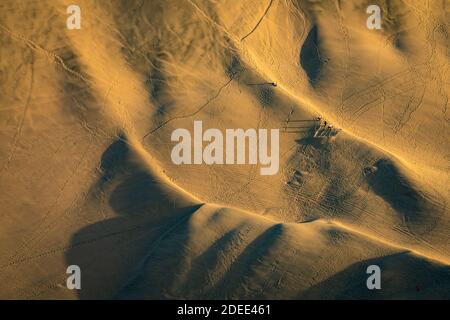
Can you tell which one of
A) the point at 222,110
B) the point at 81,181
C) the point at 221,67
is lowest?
the point at 81,181

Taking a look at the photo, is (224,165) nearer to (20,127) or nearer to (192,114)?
(192,114)

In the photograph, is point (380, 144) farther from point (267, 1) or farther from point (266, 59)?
point (267, 1)

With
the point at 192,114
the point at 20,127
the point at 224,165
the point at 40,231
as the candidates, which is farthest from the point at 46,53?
the point at 224,165

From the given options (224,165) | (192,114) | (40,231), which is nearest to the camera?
(40,231)

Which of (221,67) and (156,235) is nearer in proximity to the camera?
(156,235)

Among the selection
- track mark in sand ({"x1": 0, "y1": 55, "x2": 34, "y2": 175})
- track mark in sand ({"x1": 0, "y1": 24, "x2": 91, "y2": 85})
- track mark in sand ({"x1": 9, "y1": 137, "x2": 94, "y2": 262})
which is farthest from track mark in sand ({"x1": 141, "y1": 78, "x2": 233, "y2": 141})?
track mark in sand ({"x1": 0, "y1": 55, "x2": 34, "y2": 175})

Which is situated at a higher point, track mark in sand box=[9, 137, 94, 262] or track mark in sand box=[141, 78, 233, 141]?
track mark in sand box=[141, 78, 233, 141]

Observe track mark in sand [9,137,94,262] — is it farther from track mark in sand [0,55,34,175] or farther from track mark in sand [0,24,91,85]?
track mark in sand [0,24,91,85]

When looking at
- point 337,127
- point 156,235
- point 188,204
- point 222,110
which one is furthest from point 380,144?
point 156,235
